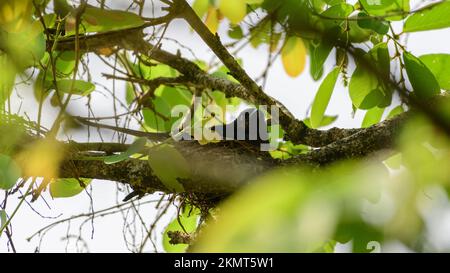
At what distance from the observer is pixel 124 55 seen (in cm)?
198

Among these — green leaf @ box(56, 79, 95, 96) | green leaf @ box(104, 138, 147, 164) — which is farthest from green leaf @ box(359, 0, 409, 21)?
green leaf @ box(56, 79, 95, 96)

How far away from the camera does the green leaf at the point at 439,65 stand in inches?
46.4

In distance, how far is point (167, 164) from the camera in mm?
1213

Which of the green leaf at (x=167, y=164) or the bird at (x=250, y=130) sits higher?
the green leaf at (x=167, y=164)

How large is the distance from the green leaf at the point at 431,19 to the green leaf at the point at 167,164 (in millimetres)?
525

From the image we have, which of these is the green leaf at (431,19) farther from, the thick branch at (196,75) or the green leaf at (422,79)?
the thick branch at (196,75)

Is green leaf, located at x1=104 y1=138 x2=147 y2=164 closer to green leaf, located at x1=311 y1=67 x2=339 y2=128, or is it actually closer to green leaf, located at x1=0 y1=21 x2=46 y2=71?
green leaf, located at x1=0 y1=21 x2=46 y2=71

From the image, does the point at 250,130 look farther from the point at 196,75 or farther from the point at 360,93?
the point at 360,93

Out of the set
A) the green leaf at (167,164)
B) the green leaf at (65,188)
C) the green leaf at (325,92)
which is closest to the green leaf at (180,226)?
the green leaf at (65,188)

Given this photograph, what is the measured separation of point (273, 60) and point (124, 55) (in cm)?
57

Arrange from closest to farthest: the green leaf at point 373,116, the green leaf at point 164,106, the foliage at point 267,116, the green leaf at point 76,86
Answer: the foliage at point 267,116 → the green leaf at point 373,116 → the green leaf at point 76,86 → the green leaf at point 164,106

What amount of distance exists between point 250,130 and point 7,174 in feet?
2.42
